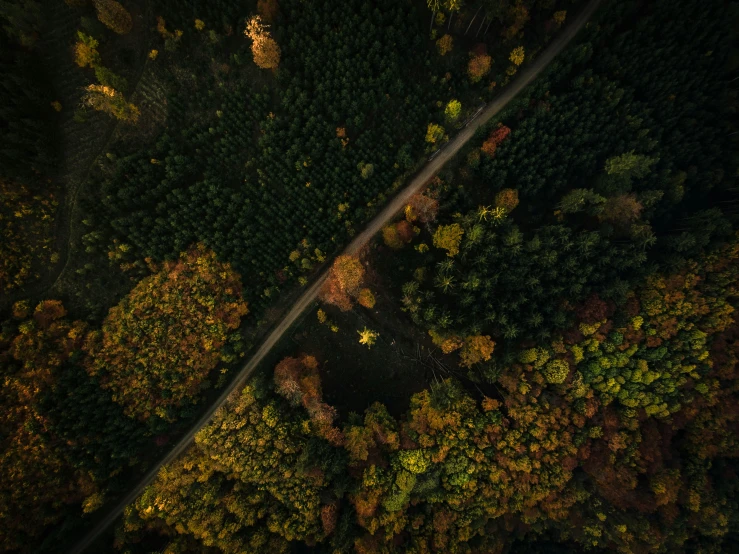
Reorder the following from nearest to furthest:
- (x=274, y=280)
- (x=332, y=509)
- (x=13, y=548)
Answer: (x=13, y=548) < (x=332, y=509) < (x=274, y=280)

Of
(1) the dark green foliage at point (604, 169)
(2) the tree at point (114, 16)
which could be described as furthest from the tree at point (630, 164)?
(2) the tree at point (114, 16)

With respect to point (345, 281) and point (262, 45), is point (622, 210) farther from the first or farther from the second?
point (262, 45)

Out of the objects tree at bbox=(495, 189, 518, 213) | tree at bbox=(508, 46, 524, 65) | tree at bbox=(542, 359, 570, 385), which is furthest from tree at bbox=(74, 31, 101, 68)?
tree at bbox=(542, 359, 570, 385)

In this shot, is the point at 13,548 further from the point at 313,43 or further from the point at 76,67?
the point at 313,43

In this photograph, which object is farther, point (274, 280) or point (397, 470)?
point (274, 280)

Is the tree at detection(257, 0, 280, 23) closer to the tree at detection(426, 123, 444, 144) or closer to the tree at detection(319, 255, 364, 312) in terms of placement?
the tree at detection(426, 123, 444, 144)

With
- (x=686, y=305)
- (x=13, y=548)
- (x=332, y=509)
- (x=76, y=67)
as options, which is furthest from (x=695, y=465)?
(x=76, y=67)
